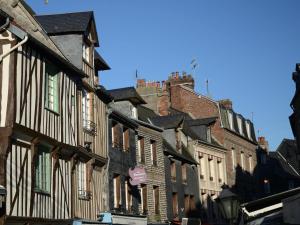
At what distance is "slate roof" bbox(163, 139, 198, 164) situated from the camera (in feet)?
83.9

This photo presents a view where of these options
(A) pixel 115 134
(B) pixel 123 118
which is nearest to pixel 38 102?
(A) pixel 115 134

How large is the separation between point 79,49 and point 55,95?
2.61 metres

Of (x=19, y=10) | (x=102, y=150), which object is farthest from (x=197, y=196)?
(x=19, y=10)

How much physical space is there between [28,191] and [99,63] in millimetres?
7371

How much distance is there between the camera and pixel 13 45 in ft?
38.1

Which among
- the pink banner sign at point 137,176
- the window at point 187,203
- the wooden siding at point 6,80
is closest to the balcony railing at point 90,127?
the pink banner sign at point 137,176

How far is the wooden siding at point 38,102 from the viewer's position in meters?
11.9

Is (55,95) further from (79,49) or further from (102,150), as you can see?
(102,150)

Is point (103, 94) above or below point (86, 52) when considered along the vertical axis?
below

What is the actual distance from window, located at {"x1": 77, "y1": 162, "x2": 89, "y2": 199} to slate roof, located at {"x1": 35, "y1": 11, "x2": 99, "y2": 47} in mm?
4189

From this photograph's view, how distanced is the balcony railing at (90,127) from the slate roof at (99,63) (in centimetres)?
241

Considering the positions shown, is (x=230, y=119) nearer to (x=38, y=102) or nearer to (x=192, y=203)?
(x=192, y=203)

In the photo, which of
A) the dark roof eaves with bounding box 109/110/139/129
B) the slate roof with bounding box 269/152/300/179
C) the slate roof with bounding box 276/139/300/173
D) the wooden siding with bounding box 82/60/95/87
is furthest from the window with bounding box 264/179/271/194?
the wooden siding with bounding box 82/60/95/87

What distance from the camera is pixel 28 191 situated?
11.7 metres
